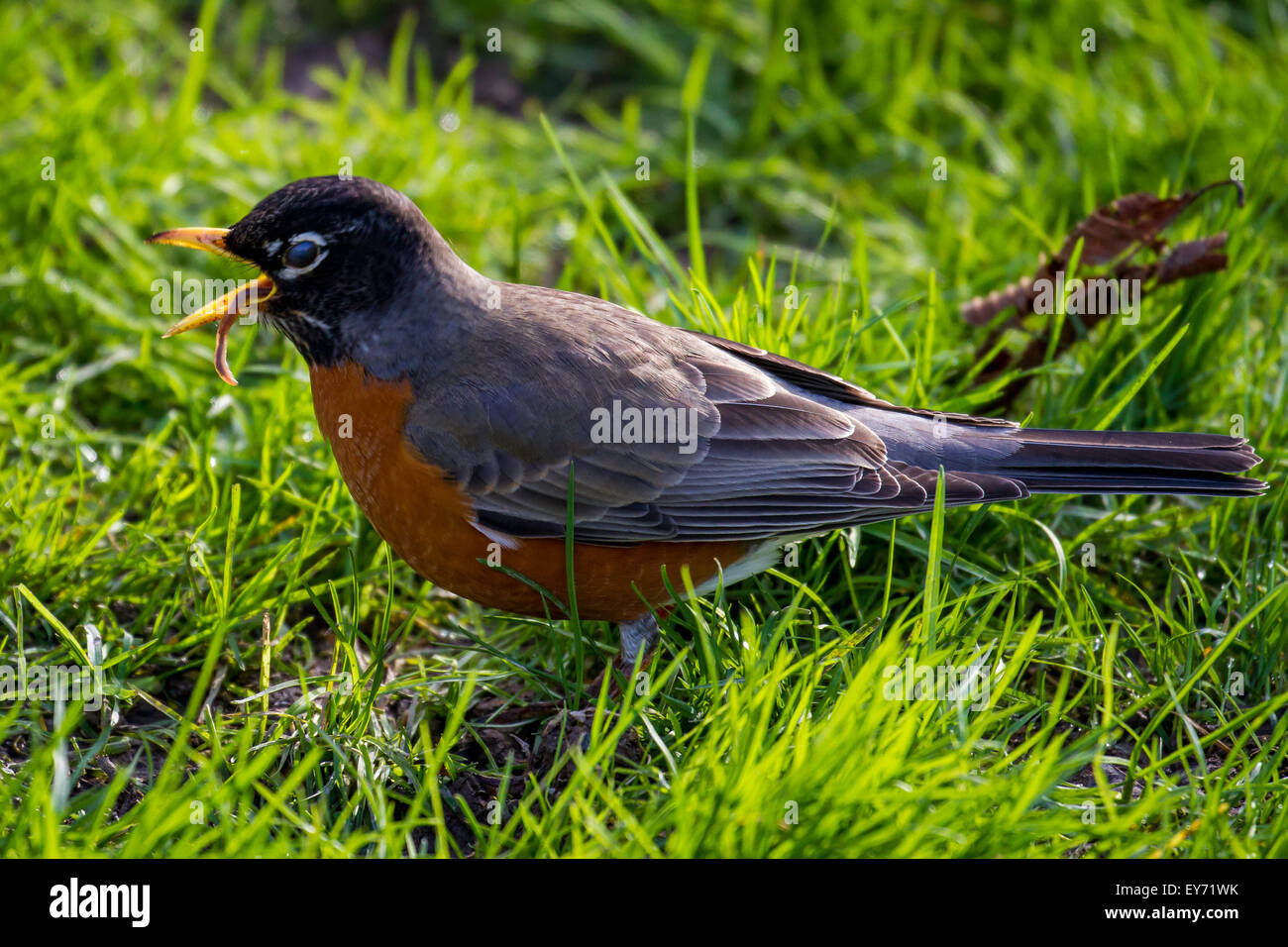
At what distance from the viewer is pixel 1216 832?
319 centimetres

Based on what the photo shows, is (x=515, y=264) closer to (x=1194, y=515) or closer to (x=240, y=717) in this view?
(x=240, y=717)

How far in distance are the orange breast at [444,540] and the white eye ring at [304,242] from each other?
30 centimetres

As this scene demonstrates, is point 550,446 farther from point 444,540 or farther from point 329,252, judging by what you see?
point 329,252

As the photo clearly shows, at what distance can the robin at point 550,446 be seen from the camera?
3.72 m

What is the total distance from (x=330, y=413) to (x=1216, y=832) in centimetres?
264

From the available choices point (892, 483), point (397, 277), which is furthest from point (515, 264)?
point (892, 483)

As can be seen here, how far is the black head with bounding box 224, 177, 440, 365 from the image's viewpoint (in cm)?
368

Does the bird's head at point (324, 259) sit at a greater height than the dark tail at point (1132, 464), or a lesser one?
greater
